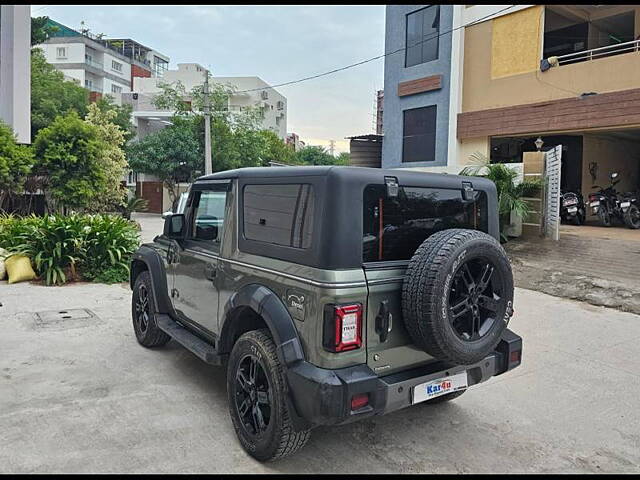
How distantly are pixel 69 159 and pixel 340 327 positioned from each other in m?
13.5

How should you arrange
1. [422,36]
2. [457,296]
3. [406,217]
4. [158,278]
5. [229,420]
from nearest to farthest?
1. [457,296]
2. [406,217]
3. [229,420]
4. [158,278]
5. [422,36]

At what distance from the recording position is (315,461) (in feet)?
10.3

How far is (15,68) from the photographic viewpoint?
13133 mm

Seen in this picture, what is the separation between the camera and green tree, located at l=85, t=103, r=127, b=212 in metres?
16.7

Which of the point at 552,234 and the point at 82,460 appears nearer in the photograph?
the point at 82,460

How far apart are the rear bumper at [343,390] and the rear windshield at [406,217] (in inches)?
26.1

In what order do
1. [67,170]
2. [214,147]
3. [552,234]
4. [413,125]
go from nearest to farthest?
[552,234] < [67,170] < [413,125] < [214,147]

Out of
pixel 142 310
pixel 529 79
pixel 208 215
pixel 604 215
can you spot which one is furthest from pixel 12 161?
pixel 604 215

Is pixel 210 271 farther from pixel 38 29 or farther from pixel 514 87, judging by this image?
pixel 38 29

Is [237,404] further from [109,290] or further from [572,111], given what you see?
[572,111]

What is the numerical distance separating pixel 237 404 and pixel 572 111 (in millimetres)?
12635

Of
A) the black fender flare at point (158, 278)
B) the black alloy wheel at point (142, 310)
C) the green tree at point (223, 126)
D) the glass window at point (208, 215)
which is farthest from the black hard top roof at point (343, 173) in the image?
the green tree at point (223, 126)

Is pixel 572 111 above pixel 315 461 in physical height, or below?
above

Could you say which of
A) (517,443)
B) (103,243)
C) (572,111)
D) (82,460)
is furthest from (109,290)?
(572,111)
